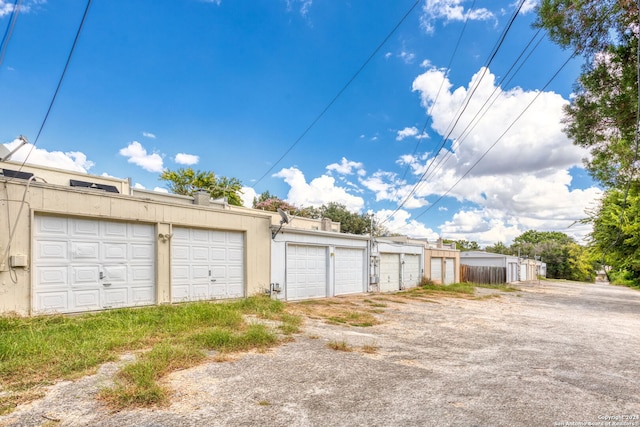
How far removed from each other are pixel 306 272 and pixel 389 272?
6412mm

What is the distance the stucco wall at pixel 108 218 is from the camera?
678 cm

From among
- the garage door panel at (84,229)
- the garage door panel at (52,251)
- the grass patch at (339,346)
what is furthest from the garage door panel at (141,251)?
the grass patch at (339,346)

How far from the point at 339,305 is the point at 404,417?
850 cm

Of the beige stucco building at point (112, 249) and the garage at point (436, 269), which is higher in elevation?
the beige stucco building at point (112, 249)

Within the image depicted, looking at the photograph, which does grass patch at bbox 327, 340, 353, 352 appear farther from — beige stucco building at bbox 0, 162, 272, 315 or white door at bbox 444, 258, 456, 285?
white door at bbox 444, 258, 456, 285

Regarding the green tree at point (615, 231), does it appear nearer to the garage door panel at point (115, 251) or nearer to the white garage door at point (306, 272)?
the white garage door at point (306, 272)

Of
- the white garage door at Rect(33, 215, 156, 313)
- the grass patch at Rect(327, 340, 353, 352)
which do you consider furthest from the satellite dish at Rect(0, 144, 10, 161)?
the grass patch at Rect(327, 340, 353, 352)

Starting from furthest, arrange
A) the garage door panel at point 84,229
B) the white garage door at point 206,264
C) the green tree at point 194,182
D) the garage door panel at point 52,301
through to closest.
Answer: the green tree at point 194,182
the white garage door at point 206,264
the garage door panel at point 84,229
the garage door panel at point 52,301

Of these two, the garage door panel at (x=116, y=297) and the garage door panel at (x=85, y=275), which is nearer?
the garage door panel at (x=85, y=275)

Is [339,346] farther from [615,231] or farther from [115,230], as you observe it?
[615,231]

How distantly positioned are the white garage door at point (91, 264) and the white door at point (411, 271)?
13879 mm

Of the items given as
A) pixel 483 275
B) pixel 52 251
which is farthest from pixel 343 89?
pixel 483 275

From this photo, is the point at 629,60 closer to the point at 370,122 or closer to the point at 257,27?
the point at 257,27

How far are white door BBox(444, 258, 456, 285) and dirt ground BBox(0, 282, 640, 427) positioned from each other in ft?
54.8
